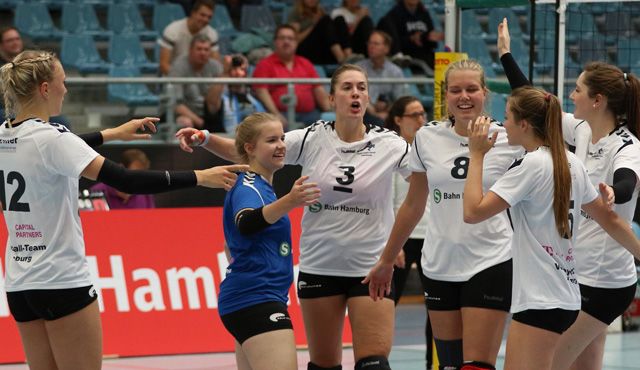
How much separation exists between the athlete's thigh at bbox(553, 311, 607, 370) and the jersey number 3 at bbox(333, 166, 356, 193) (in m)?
1.32

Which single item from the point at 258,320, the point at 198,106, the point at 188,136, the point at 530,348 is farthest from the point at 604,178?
the point at 198,106

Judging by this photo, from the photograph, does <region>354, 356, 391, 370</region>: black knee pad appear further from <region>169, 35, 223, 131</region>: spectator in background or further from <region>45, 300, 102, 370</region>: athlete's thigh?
<region>169, 35, 223, 131</region>: spectator in background

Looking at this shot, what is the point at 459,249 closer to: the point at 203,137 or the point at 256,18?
the point at 203,137

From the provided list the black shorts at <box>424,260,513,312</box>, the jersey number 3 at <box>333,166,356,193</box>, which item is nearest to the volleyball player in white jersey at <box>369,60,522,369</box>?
the black shorts at <box>424,260,513,312</box>

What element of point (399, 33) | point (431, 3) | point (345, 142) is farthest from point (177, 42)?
point (345, 142)

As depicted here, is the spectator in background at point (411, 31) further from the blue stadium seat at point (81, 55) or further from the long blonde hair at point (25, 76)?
the long blonde hair at point (25, 76)

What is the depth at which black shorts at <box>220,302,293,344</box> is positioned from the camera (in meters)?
5.09

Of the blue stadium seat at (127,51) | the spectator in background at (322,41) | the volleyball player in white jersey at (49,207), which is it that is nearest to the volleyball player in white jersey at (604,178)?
the volleyball player in white jersey at (49,207)

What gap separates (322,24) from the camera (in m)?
13.0

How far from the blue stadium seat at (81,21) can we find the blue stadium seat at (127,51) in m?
0.21

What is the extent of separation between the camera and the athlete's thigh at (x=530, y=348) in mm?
4930

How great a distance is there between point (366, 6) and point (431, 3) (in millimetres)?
934

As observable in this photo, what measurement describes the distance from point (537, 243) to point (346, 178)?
131cm

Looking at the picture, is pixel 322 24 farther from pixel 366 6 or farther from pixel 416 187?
pixel 416 187
